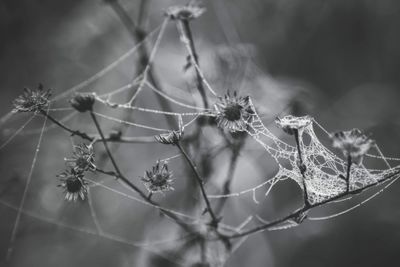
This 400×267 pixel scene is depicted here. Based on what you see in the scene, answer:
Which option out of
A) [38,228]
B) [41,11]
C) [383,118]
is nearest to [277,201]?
[383,118]

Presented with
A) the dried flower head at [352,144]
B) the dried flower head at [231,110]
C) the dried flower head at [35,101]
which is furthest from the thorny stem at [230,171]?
the dried flower head at [35,101]

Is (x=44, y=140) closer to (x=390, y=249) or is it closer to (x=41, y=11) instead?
(x=41, y=11)

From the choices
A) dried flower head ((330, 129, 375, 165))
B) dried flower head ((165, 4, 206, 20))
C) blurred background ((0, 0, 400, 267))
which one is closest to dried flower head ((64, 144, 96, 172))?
dried flower head ((330, 129, 375, 165))

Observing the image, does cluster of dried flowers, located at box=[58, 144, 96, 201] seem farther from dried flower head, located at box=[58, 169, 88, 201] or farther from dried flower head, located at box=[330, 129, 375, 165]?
dried flower head, located at box=[330, 129, 375, 165]

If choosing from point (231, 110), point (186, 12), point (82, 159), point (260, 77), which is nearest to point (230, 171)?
point (231, 110)

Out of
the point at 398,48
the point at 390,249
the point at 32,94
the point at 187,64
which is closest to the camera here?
the point at 32,94

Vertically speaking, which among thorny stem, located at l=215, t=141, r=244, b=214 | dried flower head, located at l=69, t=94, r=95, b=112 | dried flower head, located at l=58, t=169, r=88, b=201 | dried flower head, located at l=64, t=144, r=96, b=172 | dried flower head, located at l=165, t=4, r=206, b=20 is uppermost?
dried flower head, located at l=165, t=4, r=206, b=20

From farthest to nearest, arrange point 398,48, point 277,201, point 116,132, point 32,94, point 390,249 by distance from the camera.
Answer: point 398,48 → point 277,201 → point 390,249 → point 116,132 → point 32,94
